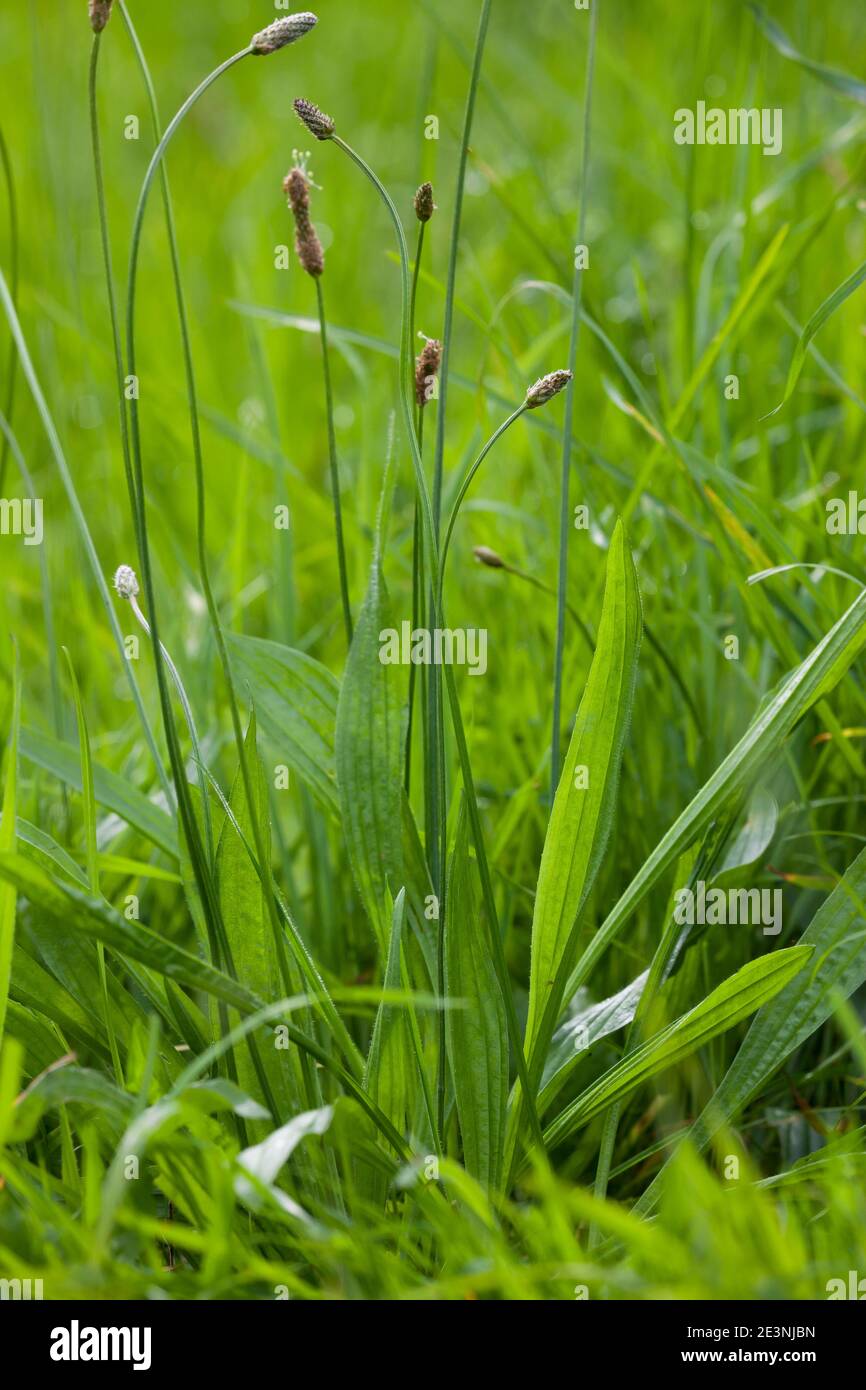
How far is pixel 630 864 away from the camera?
1.09 m

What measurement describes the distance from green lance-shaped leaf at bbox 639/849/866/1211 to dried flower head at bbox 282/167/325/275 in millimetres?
566

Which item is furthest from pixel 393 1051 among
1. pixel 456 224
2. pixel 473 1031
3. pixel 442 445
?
pixel 456 224

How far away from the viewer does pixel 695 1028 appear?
0.81 metres

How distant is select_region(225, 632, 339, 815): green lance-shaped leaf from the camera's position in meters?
1.00

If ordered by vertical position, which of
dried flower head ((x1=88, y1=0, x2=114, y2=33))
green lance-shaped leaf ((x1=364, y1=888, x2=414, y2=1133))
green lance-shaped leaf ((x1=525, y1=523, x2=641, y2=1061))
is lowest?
green lance-shaped leaf ((x1=364, y1=888, x2=414, y2=1133))

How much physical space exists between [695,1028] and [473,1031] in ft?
0.50

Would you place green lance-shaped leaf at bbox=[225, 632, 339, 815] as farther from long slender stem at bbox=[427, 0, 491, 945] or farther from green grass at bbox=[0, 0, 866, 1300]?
long slender stem at bbox=[427, 0, 491, 945]

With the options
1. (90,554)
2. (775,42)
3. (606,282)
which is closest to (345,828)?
(90,554)

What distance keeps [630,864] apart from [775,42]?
892 millimetres

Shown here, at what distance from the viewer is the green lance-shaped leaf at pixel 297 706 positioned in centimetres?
100

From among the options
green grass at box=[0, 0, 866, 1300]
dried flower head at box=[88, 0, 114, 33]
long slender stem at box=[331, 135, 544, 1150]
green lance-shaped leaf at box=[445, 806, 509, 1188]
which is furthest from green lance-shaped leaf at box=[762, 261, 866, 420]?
dried flower head at box=[88, 0, 114, 33]

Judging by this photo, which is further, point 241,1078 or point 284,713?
point 284,713

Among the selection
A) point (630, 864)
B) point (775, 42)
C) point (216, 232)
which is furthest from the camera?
point (216, 232)
